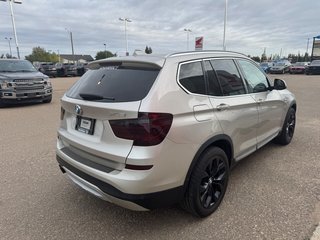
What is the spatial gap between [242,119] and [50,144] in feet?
12.7

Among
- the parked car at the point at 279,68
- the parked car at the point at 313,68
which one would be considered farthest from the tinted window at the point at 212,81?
the parked car at the point at 279,68

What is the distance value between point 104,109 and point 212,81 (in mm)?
1286

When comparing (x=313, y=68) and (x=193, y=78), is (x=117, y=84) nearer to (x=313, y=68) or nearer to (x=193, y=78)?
(x=193, y=78)

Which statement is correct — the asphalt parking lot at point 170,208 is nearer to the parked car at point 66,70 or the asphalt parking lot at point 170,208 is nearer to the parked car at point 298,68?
the parked car at point 66,70

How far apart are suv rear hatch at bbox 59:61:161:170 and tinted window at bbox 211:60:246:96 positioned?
980 mm

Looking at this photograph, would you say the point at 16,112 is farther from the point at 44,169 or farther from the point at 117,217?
the point at 117,217

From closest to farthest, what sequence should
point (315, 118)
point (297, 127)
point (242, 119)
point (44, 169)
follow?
point (242, 119) → point (44, 169) → point (297, 127) → point (315, 118)

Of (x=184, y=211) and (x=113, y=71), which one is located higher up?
(x=113, y=71)

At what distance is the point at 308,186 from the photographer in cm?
364

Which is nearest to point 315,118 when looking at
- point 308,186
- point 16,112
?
point 308,186

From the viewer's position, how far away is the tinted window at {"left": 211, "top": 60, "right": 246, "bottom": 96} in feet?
10.8

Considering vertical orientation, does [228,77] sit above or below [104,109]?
above

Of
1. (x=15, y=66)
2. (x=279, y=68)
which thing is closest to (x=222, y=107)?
(x=15, y=66)

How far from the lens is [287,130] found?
5230mm
